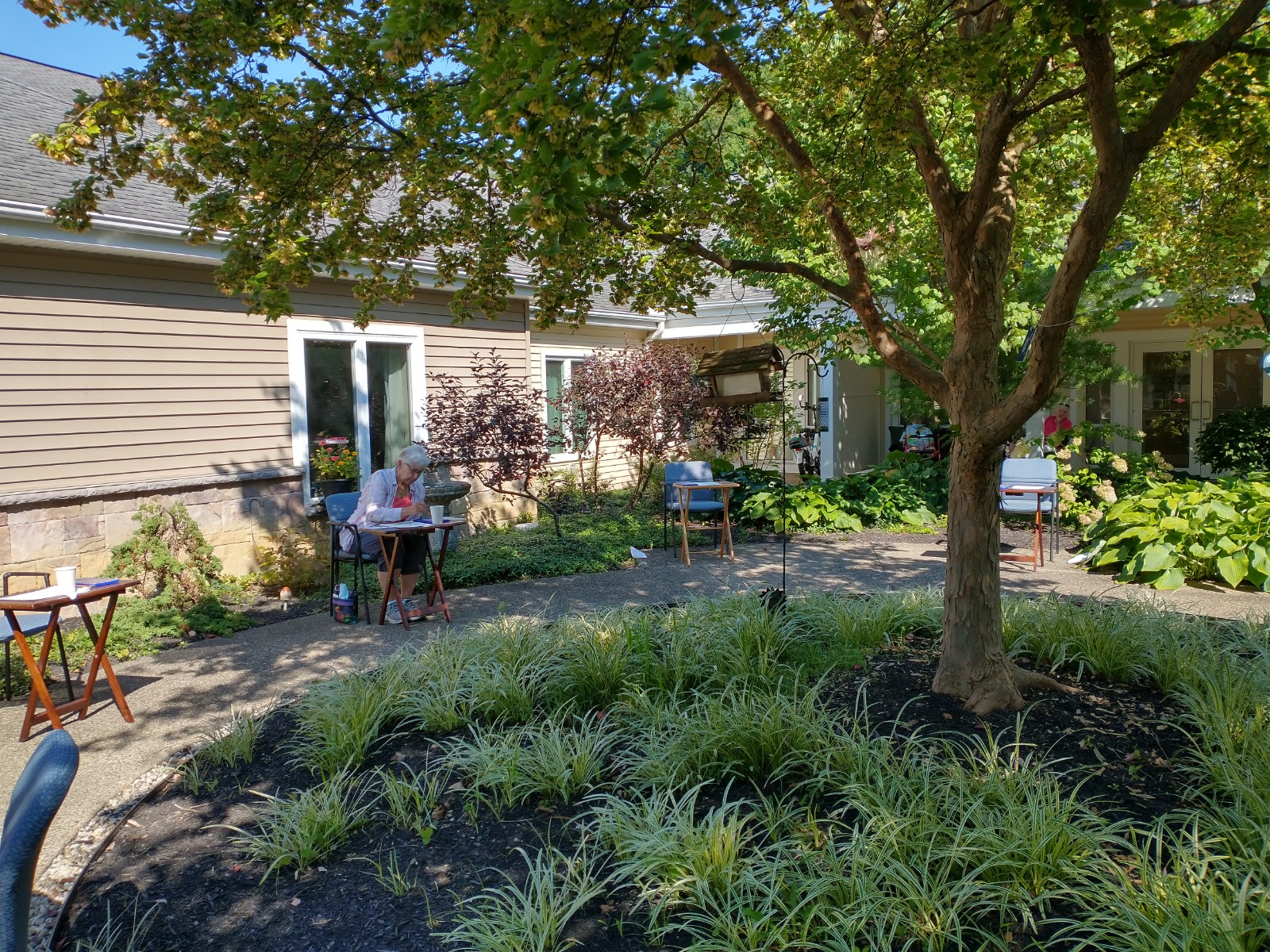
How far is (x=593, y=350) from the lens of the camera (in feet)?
44.5

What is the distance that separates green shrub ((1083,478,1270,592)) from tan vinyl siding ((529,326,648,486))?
23.5ft

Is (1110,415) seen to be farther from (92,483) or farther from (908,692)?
(92,483)

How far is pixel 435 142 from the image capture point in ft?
17.1

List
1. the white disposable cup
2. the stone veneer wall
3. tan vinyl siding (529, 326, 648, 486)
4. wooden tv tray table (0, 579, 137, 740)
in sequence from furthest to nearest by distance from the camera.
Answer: tan vinyl siding (529, 326, 648, 486), the stone veneer wall, the white disposable cup, wooden tv tray table (0, 579, 137, 740)

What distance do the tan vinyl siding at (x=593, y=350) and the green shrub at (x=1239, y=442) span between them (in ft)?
26.0

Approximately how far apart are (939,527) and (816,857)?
9166 millimetres

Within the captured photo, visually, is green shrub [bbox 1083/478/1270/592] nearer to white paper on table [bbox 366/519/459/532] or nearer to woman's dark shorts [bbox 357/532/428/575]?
white paper on table [bbox 366/519/459/532]

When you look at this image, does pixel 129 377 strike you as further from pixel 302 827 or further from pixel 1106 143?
pixel 1106 143

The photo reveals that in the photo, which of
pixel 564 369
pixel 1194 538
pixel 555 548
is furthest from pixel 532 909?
pixel 564 369

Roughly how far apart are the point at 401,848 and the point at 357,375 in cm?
710

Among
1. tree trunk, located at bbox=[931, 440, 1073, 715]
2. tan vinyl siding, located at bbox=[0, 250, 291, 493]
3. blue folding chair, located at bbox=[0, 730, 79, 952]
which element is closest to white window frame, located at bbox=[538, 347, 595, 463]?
tan vinyl siding, located at bbox=[0, 250, 291, 493]

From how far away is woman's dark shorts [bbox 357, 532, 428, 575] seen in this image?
22.8 ft

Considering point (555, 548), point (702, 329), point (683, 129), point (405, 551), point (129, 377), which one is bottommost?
point (555, 548)

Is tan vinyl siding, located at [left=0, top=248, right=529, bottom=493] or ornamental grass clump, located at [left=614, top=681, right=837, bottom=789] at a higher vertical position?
tan vinyl siding, located at [left=0, top=248, right=529, bottom=493]
